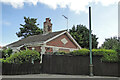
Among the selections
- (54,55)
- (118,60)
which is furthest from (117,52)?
(54,55)

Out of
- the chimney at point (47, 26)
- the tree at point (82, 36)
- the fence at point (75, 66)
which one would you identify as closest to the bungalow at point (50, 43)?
the chimney at point (47, 26)

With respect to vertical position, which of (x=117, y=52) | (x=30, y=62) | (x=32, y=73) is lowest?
(x=32, y=73)

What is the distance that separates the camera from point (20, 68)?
494 inches

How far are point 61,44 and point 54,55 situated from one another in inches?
434

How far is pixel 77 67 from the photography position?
41.9 ft

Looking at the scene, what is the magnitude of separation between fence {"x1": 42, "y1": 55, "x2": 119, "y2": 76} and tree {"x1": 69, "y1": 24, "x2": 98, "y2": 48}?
25.4 metres

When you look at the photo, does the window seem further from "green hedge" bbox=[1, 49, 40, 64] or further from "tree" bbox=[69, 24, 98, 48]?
"tree" bbox=[69, 24, 98, 48]

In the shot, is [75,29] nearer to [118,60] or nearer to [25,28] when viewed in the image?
[25,28]

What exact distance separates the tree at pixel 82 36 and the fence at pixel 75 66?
83.4 ft

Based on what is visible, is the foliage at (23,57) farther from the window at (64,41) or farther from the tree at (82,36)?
the tree at (82,36)

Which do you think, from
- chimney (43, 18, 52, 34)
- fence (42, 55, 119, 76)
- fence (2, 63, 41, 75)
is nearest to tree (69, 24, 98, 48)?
chimney (43, 18, 52, 34)

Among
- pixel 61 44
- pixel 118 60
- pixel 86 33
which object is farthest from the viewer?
pixel 86 33

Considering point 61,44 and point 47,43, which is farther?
point 61,44

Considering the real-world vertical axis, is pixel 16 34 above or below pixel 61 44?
above
